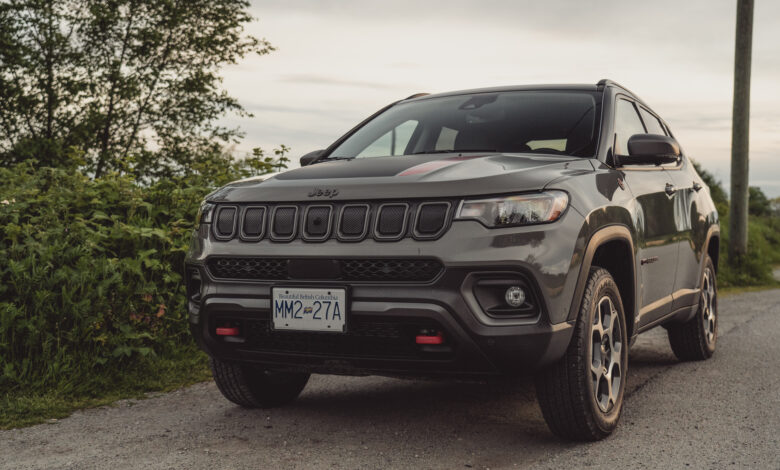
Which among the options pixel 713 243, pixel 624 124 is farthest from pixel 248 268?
pixel 713 243

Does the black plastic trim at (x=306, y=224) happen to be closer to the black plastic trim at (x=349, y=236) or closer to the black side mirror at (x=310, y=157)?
the black plastic trim at (x=349, y=236)

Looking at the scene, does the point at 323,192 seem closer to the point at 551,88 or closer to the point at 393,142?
the point at 393,142

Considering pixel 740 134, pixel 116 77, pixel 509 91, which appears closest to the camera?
pixel 509 91

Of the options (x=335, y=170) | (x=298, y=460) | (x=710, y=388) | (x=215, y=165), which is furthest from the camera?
(x=215, y=165)

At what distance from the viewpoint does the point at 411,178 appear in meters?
3.64

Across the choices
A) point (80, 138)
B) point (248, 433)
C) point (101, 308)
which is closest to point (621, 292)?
point (248, 433)

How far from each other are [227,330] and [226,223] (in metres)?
0.50

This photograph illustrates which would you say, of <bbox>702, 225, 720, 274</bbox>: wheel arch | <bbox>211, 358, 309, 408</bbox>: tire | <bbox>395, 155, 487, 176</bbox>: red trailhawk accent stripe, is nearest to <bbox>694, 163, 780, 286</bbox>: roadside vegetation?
<bbox>702, 225, 720, 274</bbox>: wheel arch

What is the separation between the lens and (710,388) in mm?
5297

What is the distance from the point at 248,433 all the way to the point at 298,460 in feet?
1.93

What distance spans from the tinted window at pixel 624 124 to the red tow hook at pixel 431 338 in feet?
5.74

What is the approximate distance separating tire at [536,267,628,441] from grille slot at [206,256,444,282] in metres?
0.76

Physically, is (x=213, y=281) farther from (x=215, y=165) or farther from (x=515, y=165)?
(x=215, y=165)

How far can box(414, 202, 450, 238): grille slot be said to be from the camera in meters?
3.48
